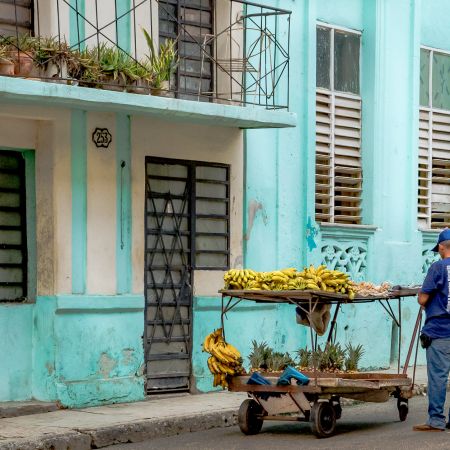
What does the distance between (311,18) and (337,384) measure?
5854 mm

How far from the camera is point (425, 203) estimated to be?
17.5m

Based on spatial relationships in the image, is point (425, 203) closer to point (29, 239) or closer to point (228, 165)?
point (228, 165)

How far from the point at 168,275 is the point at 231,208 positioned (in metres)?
1.15

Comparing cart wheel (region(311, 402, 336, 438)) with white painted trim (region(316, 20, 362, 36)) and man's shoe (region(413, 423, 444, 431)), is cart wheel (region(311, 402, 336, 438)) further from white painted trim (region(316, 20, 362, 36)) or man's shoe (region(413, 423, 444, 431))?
white painted trim (region(316, 20, 362, 36))

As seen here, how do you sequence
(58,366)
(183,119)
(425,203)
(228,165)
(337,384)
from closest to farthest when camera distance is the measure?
(337,384) → (58,366) → (183,119) → (228,165) → (425,203)

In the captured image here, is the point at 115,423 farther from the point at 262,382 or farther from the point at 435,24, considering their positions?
the point at 435,24

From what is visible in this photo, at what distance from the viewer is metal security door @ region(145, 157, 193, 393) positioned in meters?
13.8

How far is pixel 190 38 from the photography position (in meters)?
14.4

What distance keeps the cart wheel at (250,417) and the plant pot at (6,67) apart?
3.67m

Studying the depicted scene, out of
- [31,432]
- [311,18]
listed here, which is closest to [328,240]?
[311,18]

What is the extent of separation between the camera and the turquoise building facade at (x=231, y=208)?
1277 centimetres

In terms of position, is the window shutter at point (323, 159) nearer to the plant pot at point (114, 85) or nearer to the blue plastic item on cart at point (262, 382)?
the plant pot at point (114, 85)

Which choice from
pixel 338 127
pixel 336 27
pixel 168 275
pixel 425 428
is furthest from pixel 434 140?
pixel 425 428

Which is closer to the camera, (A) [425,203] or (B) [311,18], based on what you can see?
(B) [311,18]
